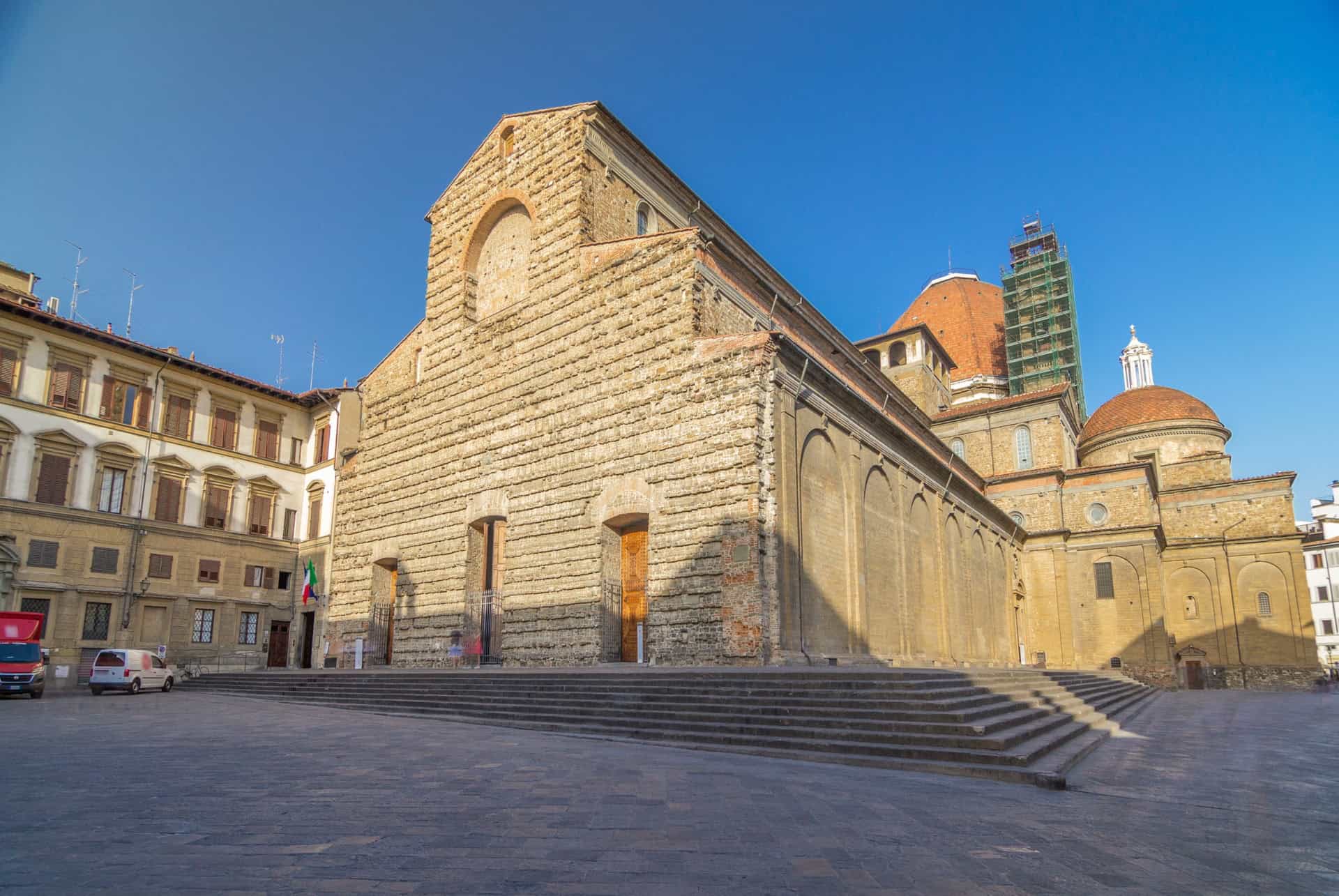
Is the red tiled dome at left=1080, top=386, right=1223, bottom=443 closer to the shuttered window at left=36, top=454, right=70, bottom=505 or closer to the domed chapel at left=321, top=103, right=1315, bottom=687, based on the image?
the domed chapel at left=321, top=103, right=1315, bottom=687

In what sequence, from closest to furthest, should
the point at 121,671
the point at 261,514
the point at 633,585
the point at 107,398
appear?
the point at 633,585 → the point at 121,671 → the point at 107,398 → the point at 261,514

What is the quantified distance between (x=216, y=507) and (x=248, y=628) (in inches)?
178

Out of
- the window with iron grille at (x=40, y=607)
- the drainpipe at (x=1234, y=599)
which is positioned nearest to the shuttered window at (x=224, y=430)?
the window with iron grille at (x=40, y=607)

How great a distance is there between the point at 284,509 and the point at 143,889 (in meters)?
30.6

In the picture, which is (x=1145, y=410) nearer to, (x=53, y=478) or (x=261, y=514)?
(x=261, y=514)

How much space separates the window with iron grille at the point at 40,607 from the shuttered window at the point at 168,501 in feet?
13.3

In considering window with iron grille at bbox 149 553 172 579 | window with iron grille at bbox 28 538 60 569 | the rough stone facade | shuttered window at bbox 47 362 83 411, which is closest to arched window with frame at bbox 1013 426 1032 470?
the rough stone facade

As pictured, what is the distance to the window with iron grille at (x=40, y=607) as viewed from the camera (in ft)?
79.2

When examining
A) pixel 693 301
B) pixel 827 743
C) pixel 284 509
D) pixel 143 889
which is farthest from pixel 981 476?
pixel 143 889

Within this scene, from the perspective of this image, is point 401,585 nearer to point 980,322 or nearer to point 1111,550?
point 1111,550

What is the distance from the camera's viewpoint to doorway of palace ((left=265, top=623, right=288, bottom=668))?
30.7m

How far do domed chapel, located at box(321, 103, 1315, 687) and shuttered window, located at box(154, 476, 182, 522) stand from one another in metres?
6.00

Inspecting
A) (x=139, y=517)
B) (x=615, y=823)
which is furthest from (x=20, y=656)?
(x=615, y=823)

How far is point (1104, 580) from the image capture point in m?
36.5
